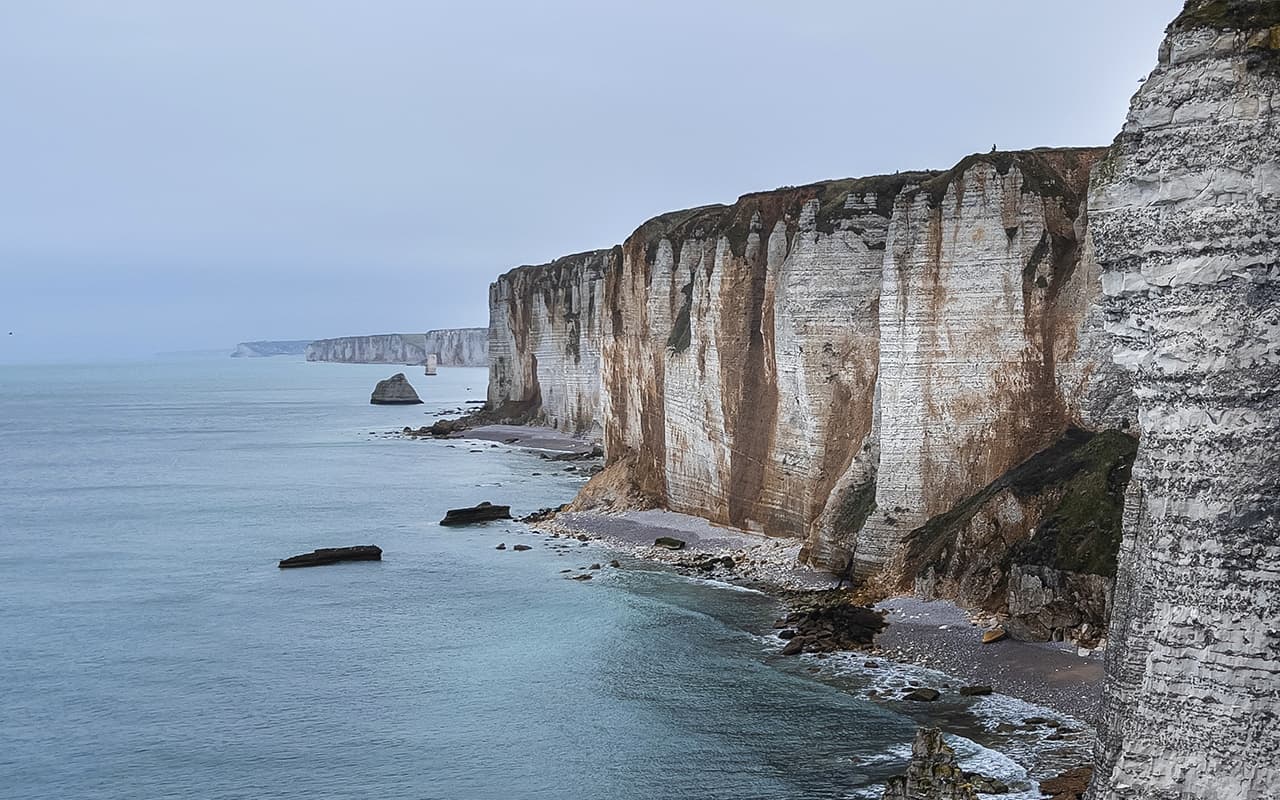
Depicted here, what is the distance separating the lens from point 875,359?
35.7 metres

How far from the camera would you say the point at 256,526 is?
50.5m

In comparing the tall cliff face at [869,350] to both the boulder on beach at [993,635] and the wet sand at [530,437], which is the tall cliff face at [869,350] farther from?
the wet sand at [530,437]

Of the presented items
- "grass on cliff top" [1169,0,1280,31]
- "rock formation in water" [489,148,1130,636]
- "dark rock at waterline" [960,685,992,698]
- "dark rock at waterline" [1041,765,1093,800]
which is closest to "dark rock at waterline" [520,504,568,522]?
"rock formation in water" [489,148,1130,636]

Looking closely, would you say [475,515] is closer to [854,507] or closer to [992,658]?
[854,507]

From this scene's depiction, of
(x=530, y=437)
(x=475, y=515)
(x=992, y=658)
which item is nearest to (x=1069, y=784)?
(x=992, y=658)

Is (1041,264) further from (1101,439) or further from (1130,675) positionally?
Result: (1130,675)

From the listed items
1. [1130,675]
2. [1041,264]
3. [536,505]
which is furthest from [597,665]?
[536,505]

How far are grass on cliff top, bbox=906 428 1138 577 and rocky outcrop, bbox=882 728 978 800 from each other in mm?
9591

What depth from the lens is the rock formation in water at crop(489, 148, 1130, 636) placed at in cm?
3028

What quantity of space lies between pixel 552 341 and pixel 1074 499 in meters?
65.9

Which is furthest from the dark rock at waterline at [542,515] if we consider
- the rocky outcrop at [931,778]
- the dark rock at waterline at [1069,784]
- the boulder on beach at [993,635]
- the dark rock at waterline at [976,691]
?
the rocky outcrop at [931,778]

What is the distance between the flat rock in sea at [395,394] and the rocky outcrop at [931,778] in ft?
404

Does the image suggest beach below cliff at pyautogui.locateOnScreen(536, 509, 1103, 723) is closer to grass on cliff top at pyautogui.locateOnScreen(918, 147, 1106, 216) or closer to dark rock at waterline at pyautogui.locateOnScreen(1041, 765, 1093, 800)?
dark rock at waterline at pyautogui.locateOnScreen(1041, 765, 1093, 800)

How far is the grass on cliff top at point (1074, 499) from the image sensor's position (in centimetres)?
2581
